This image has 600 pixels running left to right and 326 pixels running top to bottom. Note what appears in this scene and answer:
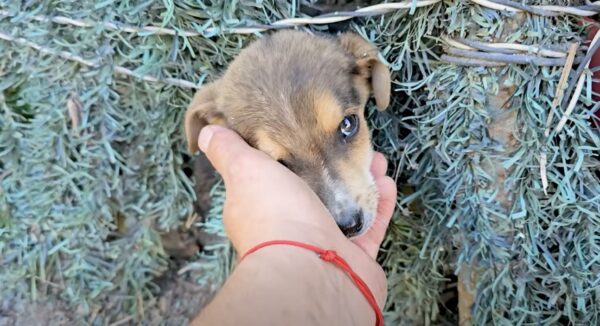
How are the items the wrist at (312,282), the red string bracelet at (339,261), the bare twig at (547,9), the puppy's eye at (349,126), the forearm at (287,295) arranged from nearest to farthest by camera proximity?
the forearm at (287,295) → the wrist at (312,282) → the red string bracelet at (339,261) → the bare twig at (547,9) → the puppy's eye at (349,126)

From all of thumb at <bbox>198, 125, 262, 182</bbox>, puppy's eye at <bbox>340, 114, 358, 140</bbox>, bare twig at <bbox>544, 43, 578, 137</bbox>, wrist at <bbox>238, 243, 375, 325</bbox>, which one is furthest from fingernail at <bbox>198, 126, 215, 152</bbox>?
bare twig at <bbox>544, 43, 578, 137</bbox>

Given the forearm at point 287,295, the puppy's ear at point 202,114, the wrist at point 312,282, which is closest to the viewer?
the forearm at point 287,295

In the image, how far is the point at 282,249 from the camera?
2021 mm

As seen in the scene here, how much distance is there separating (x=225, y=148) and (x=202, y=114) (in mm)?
309

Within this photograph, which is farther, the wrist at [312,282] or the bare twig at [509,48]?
the bare twig at [509,48]

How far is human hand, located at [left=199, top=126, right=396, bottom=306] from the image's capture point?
2.13 metres

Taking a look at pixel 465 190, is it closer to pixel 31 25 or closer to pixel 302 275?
pixel 302 275

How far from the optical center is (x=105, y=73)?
2.97m

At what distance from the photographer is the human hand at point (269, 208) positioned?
2.13m

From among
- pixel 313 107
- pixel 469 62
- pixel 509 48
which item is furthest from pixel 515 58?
pixel 313 107

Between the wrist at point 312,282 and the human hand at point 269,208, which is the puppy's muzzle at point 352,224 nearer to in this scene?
the human hand at point 269,208

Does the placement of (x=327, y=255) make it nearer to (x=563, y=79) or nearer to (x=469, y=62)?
(x=469, y=62)

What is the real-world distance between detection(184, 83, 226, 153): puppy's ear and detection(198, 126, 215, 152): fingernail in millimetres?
110

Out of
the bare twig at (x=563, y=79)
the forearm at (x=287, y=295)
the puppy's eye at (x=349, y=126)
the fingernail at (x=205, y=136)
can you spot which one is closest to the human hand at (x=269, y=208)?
the fingernail at (x=205, y=136)
